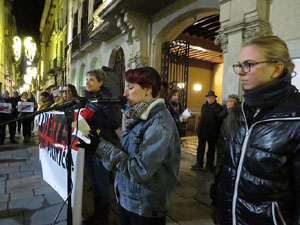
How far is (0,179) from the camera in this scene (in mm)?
3748

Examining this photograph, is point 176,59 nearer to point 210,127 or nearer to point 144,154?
point 210,127

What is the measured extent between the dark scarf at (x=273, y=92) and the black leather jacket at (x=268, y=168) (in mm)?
33

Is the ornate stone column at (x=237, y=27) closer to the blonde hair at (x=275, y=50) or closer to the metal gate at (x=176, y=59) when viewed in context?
the metal gate at (x=176, y=59)

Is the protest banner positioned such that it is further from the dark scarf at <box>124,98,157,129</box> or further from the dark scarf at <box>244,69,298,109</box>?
the dark scarf at <box>244,69,298,109</box>

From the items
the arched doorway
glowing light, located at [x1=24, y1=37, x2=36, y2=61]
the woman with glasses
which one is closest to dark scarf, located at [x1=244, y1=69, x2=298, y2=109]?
the woman with glasses

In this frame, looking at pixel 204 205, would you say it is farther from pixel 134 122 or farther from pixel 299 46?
pixel 299 46

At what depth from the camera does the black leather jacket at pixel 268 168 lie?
95 centimetres

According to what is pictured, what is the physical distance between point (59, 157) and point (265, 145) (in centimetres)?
246

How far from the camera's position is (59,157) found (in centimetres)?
265

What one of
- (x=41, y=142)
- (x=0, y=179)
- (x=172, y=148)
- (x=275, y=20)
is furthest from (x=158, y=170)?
(x=275, y=20)

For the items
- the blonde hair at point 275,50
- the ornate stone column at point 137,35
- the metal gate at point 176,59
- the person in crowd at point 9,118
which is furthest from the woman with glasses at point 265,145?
the person in crowd at point 9,118

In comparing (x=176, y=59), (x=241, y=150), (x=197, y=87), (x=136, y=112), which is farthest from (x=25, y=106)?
(x=197, y=87)

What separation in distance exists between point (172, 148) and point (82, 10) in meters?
15.2

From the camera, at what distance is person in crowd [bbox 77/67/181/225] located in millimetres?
1223
